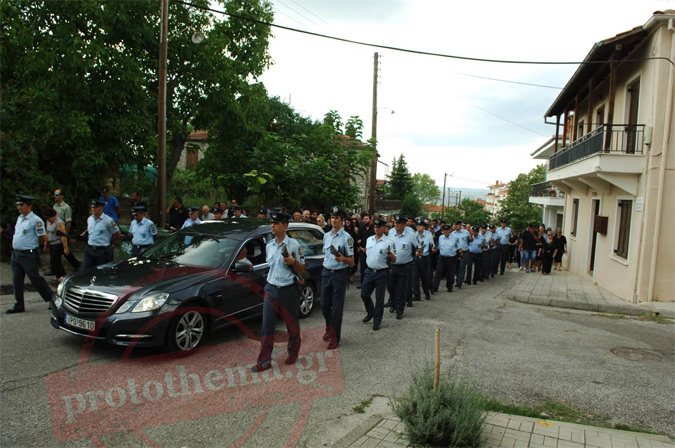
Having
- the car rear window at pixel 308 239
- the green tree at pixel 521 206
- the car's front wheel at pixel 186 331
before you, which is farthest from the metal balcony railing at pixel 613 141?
the green tree at pixel 521 206

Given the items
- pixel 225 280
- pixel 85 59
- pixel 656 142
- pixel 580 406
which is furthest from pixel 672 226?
pixel 85 59

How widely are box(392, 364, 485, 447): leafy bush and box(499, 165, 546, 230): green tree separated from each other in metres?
48.2

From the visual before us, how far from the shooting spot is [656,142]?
413 inches

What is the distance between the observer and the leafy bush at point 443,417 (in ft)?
11.3

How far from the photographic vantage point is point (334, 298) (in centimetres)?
637

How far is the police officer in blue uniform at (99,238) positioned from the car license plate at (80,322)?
99.0 inches

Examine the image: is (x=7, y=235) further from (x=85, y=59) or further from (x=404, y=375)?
(x=404, y=375)

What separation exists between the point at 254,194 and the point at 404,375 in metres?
11.2

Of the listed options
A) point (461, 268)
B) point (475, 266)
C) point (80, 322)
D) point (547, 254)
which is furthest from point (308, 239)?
point (547, 254)

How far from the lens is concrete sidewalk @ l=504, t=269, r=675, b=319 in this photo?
397 inches

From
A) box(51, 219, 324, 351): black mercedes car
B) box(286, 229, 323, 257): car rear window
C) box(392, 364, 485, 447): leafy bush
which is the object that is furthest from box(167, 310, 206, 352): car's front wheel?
box(392, 364, 485, 447): leafy bush

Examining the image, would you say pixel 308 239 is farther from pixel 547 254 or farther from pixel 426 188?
pixel 426 188

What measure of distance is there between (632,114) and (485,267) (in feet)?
18.9

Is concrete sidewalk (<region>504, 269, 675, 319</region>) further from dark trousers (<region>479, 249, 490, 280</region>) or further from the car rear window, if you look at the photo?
the car rear window
